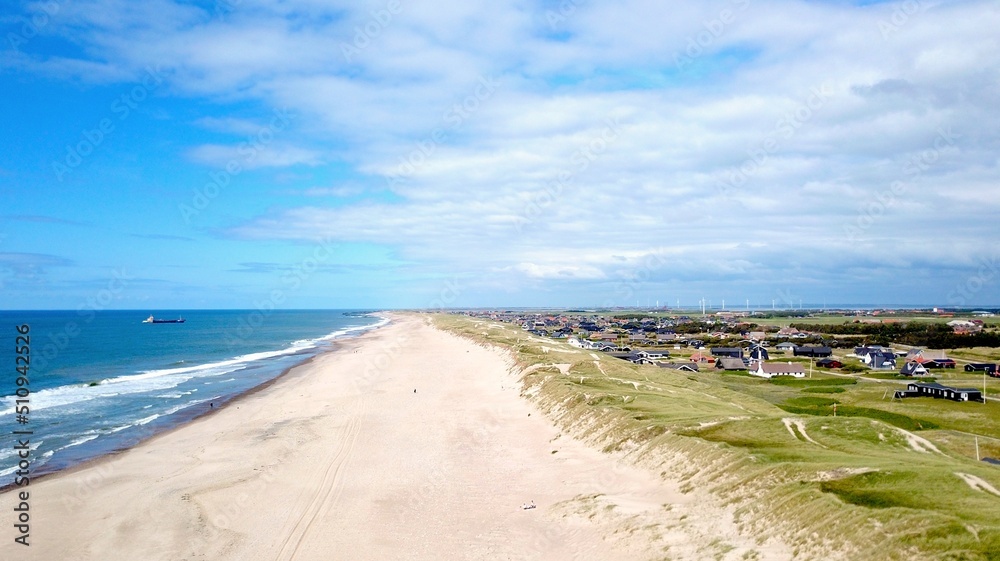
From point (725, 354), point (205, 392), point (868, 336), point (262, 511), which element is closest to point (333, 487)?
point (262, 511)

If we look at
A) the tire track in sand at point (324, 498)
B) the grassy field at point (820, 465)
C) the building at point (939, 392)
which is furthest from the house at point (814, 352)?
the tire track in sand at point (324, 498)

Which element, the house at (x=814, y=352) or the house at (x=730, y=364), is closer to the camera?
the house at (x=730, y=364)

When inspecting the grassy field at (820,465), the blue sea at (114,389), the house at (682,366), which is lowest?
the house at (682,366)

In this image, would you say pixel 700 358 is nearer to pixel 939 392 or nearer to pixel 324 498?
pixel 939 392

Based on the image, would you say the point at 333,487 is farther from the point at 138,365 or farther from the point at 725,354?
the point at 725,354

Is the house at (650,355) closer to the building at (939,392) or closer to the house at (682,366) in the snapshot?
the house at (682,366)

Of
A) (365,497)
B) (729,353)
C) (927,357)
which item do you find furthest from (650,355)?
(365,497)
